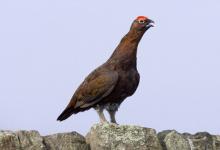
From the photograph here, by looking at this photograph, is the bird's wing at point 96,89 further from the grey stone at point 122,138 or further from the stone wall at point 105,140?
the grey stone at point 122,138

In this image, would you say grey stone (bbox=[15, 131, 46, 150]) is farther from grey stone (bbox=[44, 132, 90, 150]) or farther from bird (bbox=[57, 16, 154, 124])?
bird (bbox=[57, 16, 154, 124])

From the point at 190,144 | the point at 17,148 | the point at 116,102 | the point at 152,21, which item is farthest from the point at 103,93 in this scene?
the point at 17,148

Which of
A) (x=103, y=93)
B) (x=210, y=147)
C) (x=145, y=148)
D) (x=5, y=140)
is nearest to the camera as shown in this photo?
(x=5, y=140)

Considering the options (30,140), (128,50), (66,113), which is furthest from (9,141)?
(128,50)

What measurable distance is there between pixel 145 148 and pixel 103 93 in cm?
333

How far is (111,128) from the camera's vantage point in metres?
10.4

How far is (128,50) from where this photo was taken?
1402cm

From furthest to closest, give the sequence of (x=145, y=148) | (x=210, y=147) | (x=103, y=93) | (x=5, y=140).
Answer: (x=103, y=93), (x=210, y=147), (x=145, y=148), (x=5, y=140)

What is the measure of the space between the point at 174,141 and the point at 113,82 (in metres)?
2.96

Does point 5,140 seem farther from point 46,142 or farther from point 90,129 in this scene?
point 90,129

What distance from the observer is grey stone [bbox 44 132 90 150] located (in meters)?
10.1

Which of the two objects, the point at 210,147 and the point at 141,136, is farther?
the point at 210,147

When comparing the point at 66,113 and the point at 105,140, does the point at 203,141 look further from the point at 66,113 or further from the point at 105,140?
the point at 66,113

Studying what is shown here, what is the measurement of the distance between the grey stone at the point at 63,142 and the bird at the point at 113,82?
2897 millimetres
